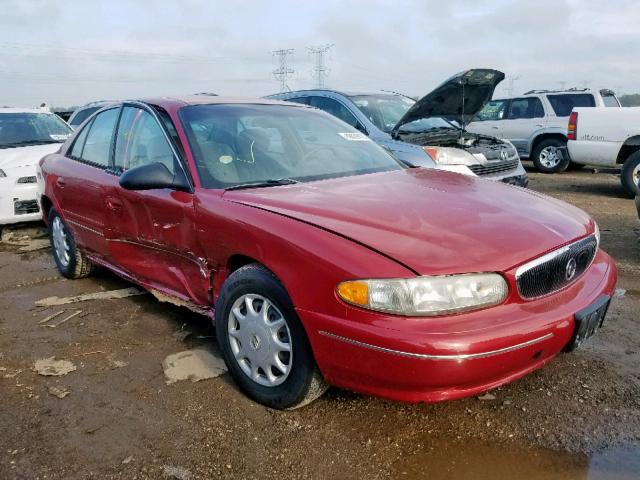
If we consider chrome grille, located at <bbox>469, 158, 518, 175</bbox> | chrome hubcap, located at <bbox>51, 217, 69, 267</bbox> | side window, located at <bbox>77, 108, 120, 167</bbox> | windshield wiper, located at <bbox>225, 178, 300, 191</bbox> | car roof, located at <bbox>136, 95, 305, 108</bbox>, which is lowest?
chrome hubcap, located at <bbox>51, 217, 69, 267</bbox>

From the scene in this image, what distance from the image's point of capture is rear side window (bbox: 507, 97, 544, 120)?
41.6ft

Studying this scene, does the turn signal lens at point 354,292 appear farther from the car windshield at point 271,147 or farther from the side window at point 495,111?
the side window at point 495,111

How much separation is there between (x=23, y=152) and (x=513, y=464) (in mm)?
6756

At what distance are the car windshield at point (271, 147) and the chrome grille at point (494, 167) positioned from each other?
3.51 m

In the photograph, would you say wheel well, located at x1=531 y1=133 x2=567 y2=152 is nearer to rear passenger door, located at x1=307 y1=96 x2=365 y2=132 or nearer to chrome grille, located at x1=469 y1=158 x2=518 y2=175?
chrome grille, located at x1=469 y1=158 x2=518 y2=175

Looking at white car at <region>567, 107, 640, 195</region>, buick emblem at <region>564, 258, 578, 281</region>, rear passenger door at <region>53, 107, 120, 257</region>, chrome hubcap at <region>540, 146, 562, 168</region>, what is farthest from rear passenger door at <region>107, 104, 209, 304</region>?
chrome hubcap at <region>540, 146, 562, 168</region>

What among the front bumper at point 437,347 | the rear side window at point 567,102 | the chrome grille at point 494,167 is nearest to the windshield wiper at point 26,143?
the chrome grille at point 494,167

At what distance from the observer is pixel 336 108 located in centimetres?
759

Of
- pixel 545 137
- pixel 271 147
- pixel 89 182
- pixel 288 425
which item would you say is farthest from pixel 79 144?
pixel 545 137

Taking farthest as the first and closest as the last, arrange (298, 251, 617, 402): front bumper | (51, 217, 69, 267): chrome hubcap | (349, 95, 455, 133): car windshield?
(349, 95, 455, 133): car windshield < (51, 217, 69, 267): chrome hubcap < (298, 251, 617, 402): front bumper

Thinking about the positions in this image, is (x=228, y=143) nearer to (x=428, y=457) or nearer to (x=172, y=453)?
(x=172, y=453)

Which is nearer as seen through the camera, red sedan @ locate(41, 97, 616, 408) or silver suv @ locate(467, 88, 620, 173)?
red sedan @ locate(41, 97, 616, 408)

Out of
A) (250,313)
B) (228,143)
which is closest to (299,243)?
(250,313)

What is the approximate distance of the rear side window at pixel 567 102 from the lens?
40.0ft
